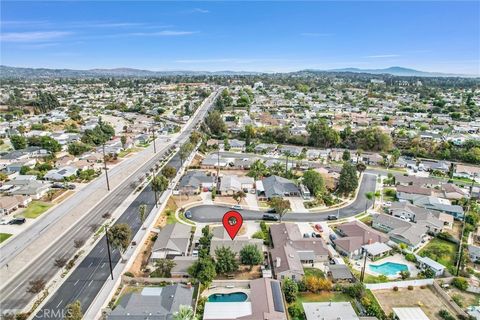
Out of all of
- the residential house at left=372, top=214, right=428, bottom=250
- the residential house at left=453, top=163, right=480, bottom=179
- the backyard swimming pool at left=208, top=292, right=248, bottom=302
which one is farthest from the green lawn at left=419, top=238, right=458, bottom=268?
the residential house at left=453, top=163, right=480, bottom=179

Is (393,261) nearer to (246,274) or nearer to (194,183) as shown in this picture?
(246,274)

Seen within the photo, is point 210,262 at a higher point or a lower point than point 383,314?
higher

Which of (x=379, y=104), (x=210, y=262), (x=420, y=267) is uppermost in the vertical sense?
(x=379, y=104)

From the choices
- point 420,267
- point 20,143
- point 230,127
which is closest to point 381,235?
point 420,267

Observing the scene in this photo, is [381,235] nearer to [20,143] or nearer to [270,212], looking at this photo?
[270,212]

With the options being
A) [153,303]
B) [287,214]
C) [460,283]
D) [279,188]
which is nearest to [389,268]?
[460,283]

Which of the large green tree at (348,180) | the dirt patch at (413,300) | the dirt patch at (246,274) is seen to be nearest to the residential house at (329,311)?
the dirt patch at (413,300)

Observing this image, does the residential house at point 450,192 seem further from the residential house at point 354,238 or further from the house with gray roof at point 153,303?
the house with gray roof at point 153,303

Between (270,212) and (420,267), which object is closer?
(420,267)
